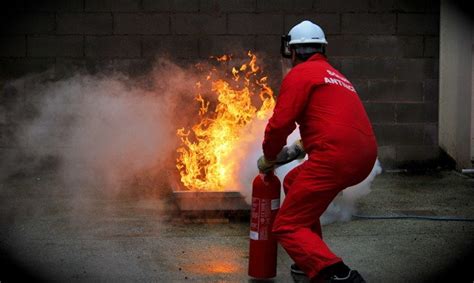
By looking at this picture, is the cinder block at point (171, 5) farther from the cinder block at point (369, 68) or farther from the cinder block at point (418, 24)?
the cinder block at point (418, 24)

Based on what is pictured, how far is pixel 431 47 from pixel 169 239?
493 centimetres

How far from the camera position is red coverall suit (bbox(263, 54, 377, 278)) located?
16.3 feet

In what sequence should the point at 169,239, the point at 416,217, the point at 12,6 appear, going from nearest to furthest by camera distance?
the point at 169,239 < the point at 416,217 < the point at 12,6

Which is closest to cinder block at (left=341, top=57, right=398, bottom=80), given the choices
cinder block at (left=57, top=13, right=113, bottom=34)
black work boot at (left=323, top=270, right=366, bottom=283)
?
cinder block at (left=57, top=13, right=113, bottom=34)

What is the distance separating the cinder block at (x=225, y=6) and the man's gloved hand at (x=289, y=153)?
4.45 meters

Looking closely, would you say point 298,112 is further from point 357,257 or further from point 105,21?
point 105,21

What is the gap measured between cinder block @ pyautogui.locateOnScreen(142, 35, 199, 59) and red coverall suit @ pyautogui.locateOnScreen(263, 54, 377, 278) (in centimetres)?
464

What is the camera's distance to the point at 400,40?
32.6 feet

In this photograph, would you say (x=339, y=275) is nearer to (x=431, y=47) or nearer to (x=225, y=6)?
(x=225, y=6)

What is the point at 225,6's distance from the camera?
380 inches

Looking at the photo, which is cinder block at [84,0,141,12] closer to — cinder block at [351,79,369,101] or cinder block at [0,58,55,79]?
cinder block at [0,58,55,79]

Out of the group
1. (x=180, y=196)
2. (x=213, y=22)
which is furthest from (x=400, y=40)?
(x=180, y=196)

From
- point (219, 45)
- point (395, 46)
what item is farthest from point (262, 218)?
point (395, 46)

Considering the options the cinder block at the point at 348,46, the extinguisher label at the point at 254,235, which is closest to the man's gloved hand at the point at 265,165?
the extinguisher label at the point at 254,235
